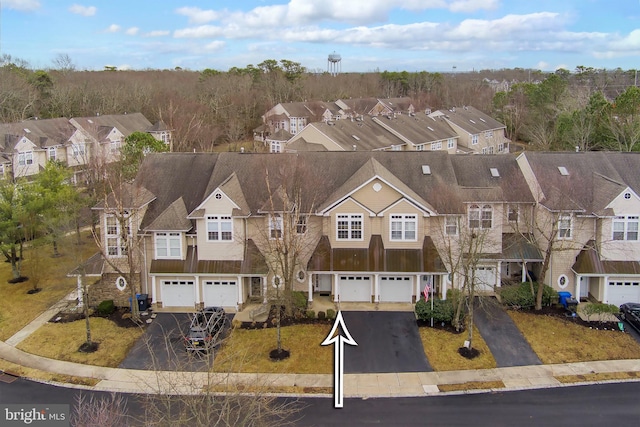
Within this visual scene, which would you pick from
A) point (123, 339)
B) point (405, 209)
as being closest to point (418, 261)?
point (405, 209)

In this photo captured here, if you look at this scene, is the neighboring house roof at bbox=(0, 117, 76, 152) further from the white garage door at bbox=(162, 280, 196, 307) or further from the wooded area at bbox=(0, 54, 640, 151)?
the white garage door at bbox=(162, 280, 196, 307)

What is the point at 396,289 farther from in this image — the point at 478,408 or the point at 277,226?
the point at 478,408

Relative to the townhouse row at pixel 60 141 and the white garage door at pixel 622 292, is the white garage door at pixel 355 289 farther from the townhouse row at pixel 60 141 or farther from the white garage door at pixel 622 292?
the townhouse row at pixel 60 141

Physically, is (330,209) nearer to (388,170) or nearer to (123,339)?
(388,170)

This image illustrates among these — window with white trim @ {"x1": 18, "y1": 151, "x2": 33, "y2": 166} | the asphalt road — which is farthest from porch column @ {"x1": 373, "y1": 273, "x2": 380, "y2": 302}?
window with white trim @ {"x1": 18, "y1": 151, "x2": 33, "y2": 166}

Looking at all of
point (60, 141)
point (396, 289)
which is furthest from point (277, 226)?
point (60, 141)

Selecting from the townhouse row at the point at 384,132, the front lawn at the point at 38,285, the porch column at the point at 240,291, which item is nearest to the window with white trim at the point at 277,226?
the porch column at the point at 240,291

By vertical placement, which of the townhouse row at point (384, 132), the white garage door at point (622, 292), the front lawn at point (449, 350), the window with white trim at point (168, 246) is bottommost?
the front lawn at point (449, 350)
